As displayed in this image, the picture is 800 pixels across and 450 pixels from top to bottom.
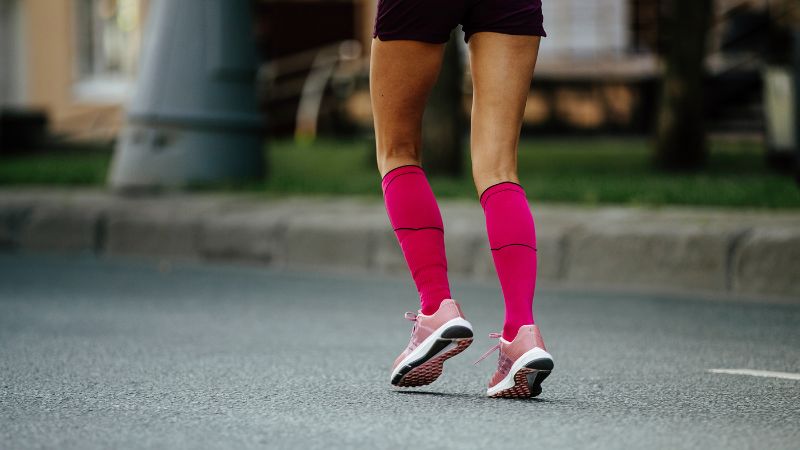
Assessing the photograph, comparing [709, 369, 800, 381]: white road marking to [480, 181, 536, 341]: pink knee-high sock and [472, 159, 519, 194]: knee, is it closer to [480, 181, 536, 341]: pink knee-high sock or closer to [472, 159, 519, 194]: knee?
[480, 181, 536, 341]: pink knee-high sock

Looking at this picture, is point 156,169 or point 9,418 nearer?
point 9,418

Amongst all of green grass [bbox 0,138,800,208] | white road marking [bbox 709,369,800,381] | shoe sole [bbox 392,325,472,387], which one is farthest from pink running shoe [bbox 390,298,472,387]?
green grass [bbox 0,138,800,208]

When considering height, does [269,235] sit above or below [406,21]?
below

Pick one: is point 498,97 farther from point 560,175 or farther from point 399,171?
point 560,175

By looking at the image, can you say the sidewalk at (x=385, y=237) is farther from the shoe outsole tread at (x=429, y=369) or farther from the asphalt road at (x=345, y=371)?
the shoe outsole tread at (x=429, y=369)

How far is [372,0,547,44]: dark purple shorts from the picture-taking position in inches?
146

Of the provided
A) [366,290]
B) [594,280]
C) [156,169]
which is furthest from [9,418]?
[156,169]

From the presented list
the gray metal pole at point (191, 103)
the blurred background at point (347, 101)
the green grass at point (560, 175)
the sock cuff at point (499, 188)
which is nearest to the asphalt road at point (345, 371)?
the sock cuff at point (499, 188)

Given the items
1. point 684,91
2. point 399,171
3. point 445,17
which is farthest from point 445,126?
point 445,17

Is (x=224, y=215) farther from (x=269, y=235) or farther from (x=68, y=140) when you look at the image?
(x=68, y=140)

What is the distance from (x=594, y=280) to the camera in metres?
7.00

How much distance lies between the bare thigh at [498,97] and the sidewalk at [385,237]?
304 centimetres

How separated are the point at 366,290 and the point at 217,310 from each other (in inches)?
38.2

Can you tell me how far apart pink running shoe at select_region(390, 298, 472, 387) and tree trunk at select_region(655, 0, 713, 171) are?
27.2 feet
